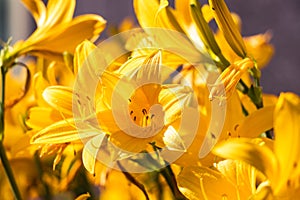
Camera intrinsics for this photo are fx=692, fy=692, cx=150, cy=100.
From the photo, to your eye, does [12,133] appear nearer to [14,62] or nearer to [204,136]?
[14,62]

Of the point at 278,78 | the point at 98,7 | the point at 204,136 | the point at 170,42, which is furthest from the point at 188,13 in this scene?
the point at 98,7

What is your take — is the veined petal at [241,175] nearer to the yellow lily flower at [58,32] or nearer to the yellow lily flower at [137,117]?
the yellow lily flower at [137,117]

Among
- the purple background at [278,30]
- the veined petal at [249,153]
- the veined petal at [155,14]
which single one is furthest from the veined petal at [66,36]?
the purple background at [278,30]

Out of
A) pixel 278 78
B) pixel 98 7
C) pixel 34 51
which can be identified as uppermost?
pixel 34 51

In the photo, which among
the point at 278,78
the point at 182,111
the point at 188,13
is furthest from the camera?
the point at 278,78

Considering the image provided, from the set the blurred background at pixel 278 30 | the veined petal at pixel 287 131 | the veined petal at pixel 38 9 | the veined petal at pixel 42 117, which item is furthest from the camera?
the blurred background at pixel 278 30

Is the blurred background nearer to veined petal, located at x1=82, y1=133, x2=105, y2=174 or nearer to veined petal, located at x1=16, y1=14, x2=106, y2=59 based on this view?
veined petal, located at x1=16, y1=14, x2=106, y2=59

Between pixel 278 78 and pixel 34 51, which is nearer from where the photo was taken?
pixel 34 51
